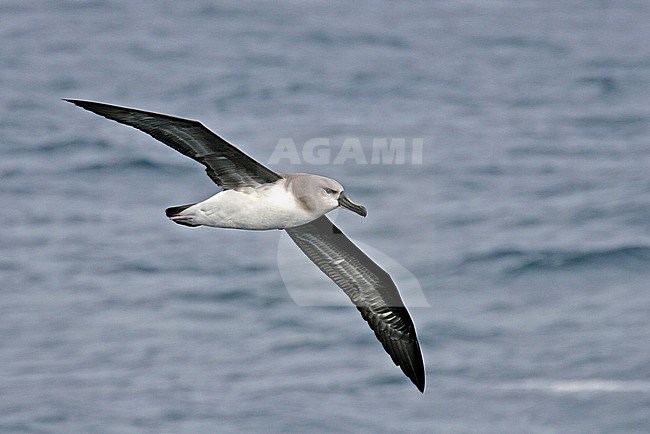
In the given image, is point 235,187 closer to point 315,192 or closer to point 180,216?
point 180,216

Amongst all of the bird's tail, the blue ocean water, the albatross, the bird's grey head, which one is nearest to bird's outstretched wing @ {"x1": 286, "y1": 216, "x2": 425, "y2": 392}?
the albatross

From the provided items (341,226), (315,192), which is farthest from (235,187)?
(341,226)

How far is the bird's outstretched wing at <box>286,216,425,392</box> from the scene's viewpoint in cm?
1325

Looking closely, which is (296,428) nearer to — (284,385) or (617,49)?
(284,385)

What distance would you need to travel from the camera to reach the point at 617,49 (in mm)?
31141

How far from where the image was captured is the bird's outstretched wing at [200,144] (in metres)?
10.6

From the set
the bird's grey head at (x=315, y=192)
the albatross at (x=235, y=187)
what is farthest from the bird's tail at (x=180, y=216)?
the bird's grey head at (x=315, y=192)

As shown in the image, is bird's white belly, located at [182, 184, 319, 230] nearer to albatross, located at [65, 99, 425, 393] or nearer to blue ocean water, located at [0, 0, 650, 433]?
albatross, located at [65, 99, 425, 393]

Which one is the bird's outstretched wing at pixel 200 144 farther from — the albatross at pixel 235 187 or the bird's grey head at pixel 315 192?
the bird's grey head at pixel 315 192

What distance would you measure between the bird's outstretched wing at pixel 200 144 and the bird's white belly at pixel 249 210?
13 cm

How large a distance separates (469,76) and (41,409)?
50.1 ft

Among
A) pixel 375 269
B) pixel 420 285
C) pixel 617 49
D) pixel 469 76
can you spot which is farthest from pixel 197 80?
pixel 375 269

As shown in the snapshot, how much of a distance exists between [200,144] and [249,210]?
2.36 feet

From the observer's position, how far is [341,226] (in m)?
20.8
